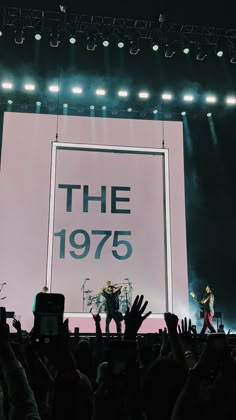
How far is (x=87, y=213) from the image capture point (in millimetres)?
10609

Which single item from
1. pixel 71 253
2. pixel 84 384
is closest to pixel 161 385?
pixel 84 384

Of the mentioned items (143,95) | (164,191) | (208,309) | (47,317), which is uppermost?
(143,95)

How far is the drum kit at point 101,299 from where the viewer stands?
32.9 ft

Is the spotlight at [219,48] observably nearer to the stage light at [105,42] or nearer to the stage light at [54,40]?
the stage light at [105,42]

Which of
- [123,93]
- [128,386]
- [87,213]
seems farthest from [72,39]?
[128,386]

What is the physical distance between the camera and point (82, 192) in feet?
35.2

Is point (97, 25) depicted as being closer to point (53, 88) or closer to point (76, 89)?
point (76, 89)

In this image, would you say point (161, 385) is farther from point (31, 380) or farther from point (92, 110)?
point (92, 110)

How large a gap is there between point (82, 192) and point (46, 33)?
3.55 metres

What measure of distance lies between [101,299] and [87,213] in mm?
1976

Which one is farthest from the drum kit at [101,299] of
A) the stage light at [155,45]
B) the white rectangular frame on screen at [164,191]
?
the stage light at [155,45]

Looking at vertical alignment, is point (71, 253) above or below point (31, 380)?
above

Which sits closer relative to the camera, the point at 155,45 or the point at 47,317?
the point at 47,317

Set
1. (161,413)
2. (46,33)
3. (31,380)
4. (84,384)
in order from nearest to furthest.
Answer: (161,413) < (84,384) < (31,380) < (46,33)
